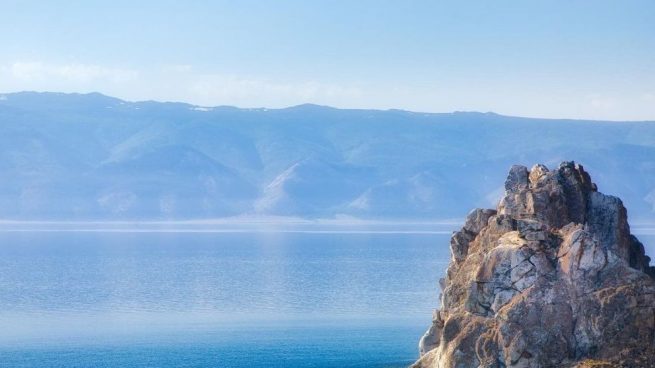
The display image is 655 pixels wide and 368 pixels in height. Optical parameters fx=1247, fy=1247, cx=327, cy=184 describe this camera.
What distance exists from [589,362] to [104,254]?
154 metres

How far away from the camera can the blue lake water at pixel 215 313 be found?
7338 centimetres

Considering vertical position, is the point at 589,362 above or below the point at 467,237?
below

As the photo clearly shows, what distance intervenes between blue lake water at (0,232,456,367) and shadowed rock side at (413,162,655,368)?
16.3 m

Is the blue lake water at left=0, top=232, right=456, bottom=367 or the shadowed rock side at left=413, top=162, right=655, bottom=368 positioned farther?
the blue lake water at left=0, top=232, right=456, bottom=367

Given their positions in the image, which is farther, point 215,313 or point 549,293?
point 215,313

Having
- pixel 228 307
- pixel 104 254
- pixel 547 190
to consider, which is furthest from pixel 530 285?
pixel 104 254

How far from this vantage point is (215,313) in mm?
97500

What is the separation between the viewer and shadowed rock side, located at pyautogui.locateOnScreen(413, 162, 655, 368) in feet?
157

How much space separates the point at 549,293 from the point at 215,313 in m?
51.7

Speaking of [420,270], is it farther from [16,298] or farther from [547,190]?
[547,190]

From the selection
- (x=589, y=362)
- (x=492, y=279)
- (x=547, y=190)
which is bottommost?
(x=589, y=362)

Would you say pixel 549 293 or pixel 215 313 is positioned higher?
pixel 549 293

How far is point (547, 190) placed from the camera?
184 ft

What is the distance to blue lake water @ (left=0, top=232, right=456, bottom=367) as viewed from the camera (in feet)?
241
